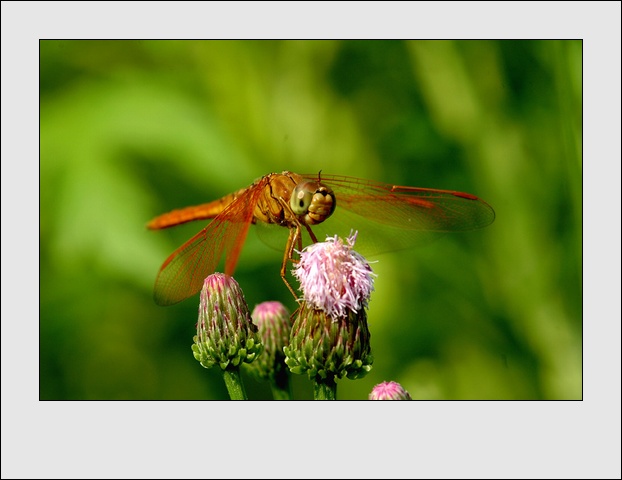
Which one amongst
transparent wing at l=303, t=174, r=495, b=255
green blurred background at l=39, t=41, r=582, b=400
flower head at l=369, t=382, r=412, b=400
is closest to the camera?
flower head at l=369, t=382, r=412, b=400

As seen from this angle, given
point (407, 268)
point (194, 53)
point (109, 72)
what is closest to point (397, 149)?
point (407, 268)

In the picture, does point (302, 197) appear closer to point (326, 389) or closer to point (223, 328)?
point (223, 328)

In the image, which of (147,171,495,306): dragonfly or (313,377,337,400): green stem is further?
(147,171,495,306): dragonfly

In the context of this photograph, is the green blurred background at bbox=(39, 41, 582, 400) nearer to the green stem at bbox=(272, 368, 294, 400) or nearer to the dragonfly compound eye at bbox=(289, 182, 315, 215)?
the green stem at bbox=(272, 368, 294, 400)

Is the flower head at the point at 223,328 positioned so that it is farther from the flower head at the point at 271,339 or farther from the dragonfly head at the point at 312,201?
the dragonfly head at the point at 312,201

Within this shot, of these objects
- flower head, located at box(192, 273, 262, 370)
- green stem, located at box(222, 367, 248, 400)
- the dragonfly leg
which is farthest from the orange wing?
green stem, located at box(222, 367, 248, 400)

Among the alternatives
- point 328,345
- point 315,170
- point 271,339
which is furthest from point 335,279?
point 315,170
